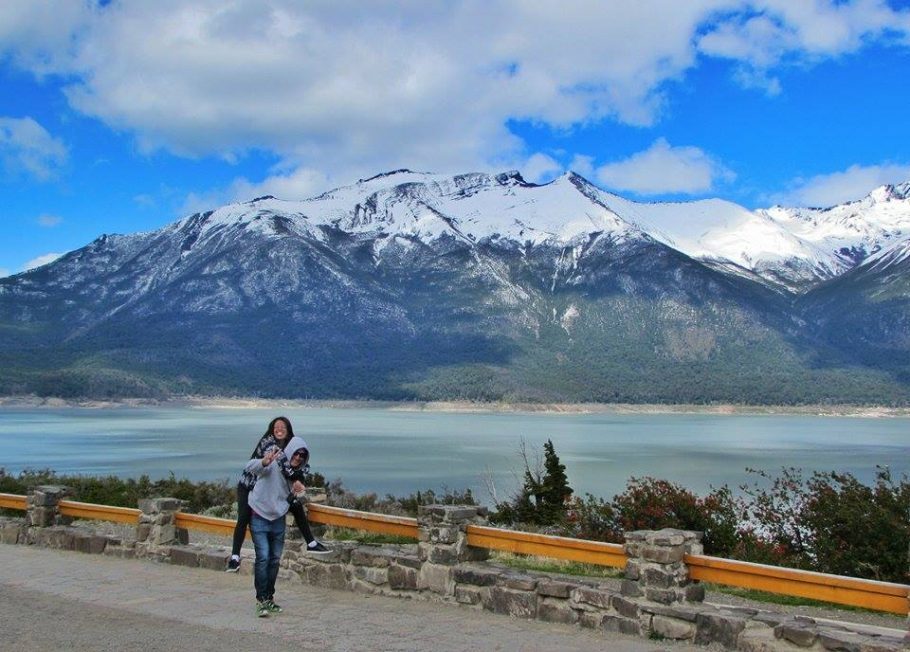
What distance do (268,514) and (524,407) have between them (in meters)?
170

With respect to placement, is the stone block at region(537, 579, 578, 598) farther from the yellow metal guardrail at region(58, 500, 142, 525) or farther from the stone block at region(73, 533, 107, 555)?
the stone block at region(73, 533, 107, 555)

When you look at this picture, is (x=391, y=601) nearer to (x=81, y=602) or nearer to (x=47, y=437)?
(x=81, y=602)

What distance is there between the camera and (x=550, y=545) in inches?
335

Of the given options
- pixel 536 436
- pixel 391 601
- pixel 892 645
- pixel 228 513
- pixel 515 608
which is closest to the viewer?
pixel 892 645

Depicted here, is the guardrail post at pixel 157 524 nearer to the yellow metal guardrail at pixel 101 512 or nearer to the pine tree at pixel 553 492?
the yellow metal guardrail at pixel 101 512

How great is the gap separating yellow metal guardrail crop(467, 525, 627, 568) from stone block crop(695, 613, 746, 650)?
0.87 metres

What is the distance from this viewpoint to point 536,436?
90812mm

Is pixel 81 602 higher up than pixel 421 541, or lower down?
lower down

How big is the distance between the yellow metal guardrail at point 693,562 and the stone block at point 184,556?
35 cm

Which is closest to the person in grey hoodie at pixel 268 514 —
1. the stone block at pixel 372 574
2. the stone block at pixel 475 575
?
the stone block at pixel 372 574

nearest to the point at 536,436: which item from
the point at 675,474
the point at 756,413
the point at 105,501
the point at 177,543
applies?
the point at 675,474

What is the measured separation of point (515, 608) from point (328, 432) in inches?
3449

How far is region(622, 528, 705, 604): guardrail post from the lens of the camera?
7648 millimetres

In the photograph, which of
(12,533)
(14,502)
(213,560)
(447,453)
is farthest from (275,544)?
(447,453)
